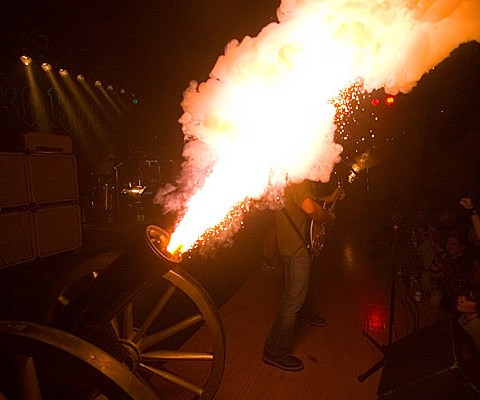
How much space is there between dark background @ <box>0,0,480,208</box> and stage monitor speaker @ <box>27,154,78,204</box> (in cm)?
60

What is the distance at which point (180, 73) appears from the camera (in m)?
6.11

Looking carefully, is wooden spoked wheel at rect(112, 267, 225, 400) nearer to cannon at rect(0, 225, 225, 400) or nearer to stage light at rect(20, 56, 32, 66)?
cannon at rect(0, 225, 225, 400)

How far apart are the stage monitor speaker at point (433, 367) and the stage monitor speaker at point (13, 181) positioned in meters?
5.97

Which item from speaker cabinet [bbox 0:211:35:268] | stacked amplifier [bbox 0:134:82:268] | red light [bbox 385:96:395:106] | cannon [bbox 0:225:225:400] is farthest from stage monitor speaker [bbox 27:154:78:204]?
red light [bbox 385:96:395:106]

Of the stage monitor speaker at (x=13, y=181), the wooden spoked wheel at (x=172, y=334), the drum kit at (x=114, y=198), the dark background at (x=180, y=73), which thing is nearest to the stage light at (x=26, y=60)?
the dark background at (x=180, y=73)

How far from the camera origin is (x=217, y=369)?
212 cm

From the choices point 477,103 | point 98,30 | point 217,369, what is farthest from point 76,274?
point 477,103

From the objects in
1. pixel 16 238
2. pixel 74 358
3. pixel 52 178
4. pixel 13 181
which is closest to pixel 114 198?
pixel 52 178

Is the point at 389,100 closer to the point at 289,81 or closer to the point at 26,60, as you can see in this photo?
the point at 289,81

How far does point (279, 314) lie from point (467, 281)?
2.67m

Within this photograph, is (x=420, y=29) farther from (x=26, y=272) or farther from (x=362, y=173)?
(x=26, y=272)

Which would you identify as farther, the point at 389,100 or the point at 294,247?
the point at 389,100

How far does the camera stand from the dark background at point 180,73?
4145 mm

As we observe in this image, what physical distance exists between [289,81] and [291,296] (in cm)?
174
